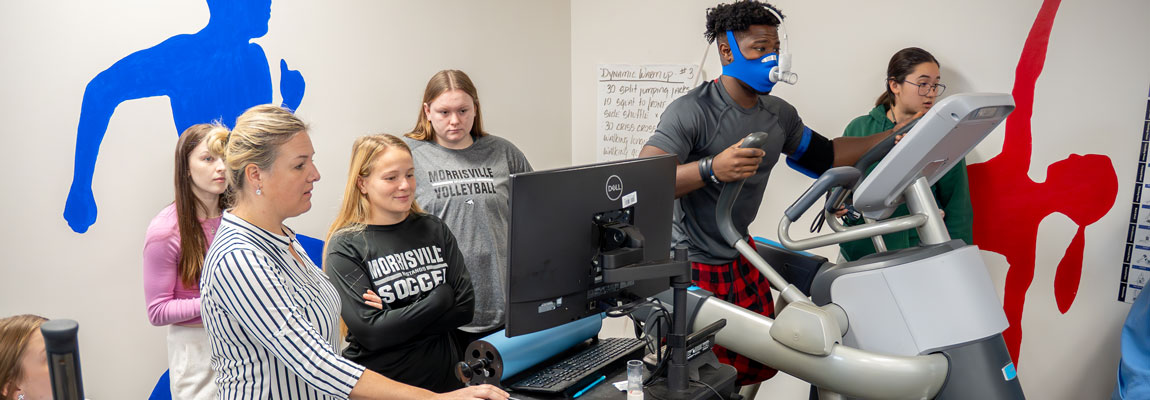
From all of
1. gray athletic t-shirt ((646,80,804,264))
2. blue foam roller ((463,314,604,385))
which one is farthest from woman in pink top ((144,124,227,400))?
gray athletic t-shirt ((646,80,804,264))

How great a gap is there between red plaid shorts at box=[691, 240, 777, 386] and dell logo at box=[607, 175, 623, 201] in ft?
2.40

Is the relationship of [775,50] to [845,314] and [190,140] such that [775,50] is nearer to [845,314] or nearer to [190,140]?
[845,314]

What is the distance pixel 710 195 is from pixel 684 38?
155cm

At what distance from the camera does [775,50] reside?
7.48 feet

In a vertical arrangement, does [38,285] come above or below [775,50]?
below

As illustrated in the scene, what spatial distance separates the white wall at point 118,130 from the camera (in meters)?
2.48

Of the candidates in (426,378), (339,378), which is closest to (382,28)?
(426,378)

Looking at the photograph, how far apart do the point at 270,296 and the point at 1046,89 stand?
2.59m

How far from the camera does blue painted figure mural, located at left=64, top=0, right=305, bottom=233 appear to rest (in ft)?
8.52

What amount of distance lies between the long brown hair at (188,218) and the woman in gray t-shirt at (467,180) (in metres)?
0.72

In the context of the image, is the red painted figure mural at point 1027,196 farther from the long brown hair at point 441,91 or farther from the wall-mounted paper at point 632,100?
the long brown hair at point 441,91

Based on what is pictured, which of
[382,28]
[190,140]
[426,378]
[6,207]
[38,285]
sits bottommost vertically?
[426,378]

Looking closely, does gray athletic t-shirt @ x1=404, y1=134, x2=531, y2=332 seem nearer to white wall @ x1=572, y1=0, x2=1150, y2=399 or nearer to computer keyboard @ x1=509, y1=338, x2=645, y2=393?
computer keyboard @ x1=509, y1=338, x2=645, y2=393

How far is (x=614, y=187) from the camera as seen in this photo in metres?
1.60
